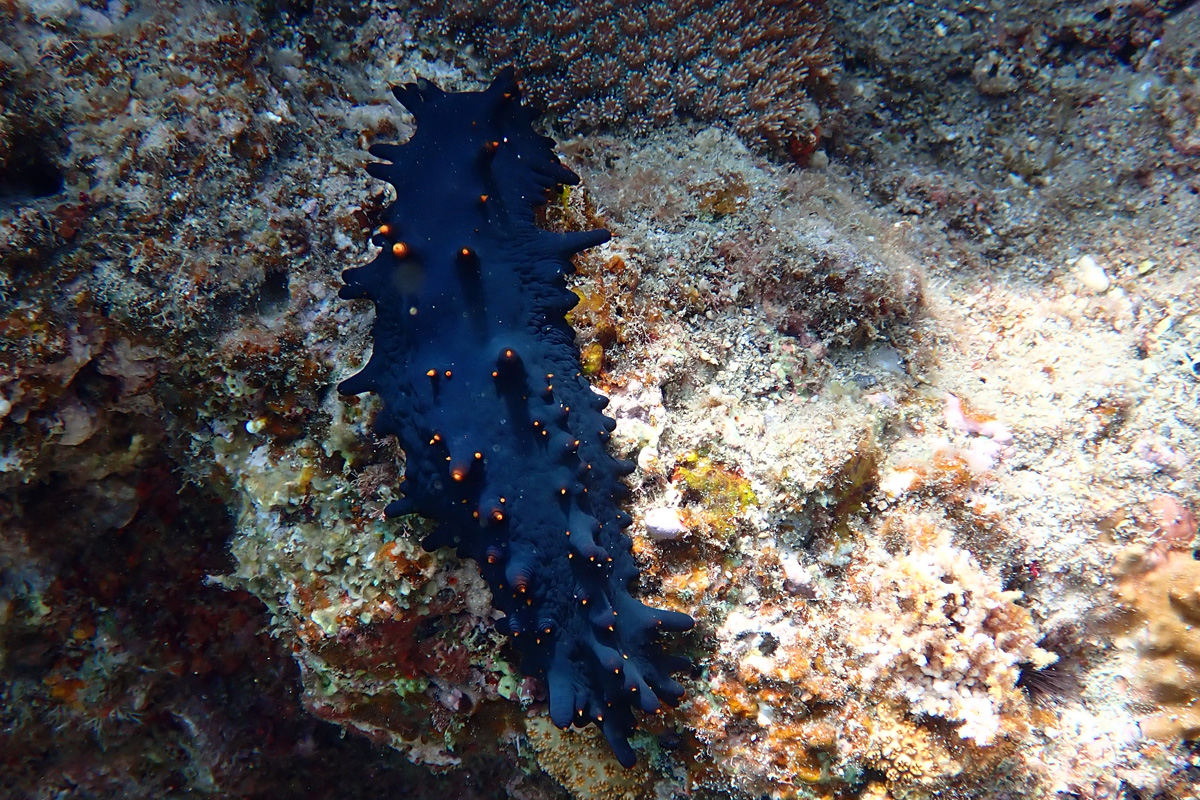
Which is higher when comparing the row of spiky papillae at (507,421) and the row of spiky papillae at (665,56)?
the row of spiky papillae at (665,56)

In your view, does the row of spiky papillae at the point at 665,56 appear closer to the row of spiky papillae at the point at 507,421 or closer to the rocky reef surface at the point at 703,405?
the rocky reef surface at the point at 703,405

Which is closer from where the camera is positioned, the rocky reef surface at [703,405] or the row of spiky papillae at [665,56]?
the rocky reef surface at [703,405]

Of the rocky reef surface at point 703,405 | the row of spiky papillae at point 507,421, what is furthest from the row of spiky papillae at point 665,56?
the row of spiky papillae at point 507,421

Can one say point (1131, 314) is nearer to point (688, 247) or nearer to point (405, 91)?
point (688, 247)

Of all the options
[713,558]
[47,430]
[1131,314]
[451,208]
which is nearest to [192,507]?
[47,430]

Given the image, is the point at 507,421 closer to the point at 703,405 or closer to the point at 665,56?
the point at 703,405

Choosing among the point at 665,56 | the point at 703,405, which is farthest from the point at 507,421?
the point at 665,56
